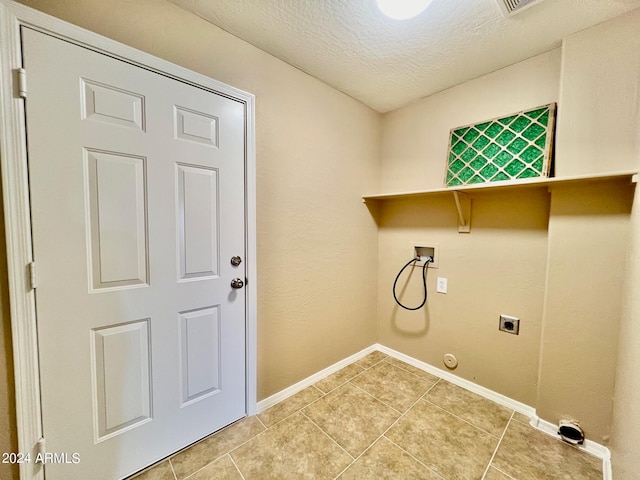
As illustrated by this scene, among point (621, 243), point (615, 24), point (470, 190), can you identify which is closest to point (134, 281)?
point (470, 190)

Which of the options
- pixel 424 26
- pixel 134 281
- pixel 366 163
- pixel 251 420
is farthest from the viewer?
pixel 366 163

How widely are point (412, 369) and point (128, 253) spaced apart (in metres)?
2.26

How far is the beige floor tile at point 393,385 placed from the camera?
68.9 inches

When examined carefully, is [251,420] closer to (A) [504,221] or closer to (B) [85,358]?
(B) [85,358]

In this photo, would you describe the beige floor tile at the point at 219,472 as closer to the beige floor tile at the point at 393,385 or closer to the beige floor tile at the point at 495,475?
the beige floor tile at the point at 393,385

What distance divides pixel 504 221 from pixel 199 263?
2016mm

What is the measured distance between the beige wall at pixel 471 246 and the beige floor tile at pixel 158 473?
1864 mm

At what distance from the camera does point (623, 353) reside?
1.17m

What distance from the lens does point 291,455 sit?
51.4 inches

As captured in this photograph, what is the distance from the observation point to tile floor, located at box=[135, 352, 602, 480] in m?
1.22

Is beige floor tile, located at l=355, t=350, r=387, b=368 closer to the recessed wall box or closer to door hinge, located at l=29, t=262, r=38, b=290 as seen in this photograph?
the recessed wall box

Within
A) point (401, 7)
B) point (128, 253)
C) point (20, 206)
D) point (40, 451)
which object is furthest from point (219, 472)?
point (401, 7)

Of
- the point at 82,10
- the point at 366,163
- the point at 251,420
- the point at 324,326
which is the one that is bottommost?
the point at 251,420

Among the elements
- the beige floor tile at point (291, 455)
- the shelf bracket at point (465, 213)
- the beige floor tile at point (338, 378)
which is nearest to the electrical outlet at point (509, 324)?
the shelf bracket at point (465, 213)
